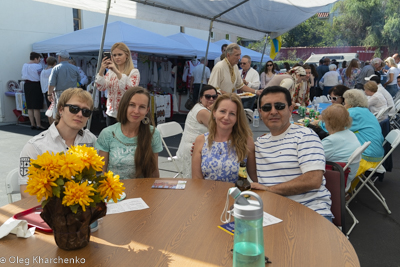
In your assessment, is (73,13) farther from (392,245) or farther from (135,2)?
(392,245)

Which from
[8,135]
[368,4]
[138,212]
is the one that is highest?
[368,4]

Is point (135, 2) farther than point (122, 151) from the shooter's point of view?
Yes

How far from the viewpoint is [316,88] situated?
12.5 meters

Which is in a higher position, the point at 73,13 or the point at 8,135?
the point at 73,13

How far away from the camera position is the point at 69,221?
134 centimetres

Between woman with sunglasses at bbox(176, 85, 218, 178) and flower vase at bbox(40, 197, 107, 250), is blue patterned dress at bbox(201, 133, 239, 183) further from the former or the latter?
flower vase at bbox(40, 197, 107, 250)

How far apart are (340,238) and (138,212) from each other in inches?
41.2

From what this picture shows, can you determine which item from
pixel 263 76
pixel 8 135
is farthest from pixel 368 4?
pixel 8 135

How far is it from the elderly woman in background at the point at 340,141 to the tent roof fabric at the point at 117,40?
19.0 feet

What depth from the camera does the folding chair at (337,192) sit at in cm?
228

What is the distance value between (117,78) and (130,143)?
1958 mm

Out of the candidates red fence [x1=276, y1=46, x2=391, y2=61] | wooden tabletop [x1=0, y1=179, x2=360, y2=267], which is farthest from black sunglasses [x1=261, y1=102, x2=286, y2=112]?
red fence [x1=276, y1=46, x2=391, y2=61]

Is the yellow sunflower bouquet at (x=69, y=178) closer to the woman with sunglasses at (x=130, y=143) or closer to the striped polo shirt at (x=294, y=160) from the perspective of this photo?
the woman with sunglasses at (x=130, y=143)

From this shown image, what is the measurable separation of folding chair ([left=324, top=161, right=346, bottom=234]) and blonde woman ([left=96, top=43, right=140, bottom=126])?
291 centimetres
